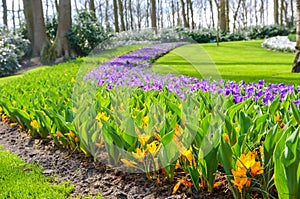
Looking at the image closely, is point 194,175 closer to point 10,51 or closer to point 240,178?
point 240,178

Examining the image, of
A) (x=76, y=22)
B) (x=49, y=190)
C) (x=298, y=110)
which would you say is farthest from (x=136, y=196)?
(x=76, y=22)

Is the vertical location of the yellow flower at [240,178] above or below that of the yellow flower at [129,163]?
above

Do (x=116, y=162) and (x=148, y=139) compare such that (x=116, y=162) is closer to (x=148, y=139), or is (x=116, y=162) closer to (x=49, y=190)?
(x=148, y=139)

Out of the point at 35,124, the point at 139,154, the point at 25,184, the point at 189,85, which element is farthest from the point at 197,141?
the point at 189,85

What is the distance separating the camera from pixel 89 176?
114 inches

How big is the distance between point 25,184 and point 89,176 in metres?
0.50

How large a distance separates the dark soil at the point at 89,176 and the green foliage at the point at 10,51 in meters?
10.9

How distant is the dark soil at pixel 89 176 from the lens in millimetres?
2453

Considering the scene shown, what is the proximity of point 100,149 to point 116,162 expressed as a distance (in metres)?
0.30

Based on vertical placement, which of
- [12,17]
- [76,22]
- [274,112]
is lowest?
[274,112]

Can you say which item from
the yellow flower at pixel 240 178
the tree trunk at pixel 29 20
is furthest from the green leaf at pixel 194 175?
the tree trunk at pixel 29 20

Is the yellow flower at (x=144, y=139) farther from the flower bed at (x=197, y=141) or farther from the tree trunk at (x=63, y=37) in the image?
the tree trunk at (x=63, y=37)

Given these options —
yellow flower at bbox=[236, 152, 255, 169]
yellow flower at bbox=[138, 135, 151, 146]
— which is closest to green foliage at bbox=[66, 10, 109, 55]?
yellow flower at bbox=[138, 135, 151, 146]

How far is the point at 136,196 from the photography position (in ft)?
8.09
